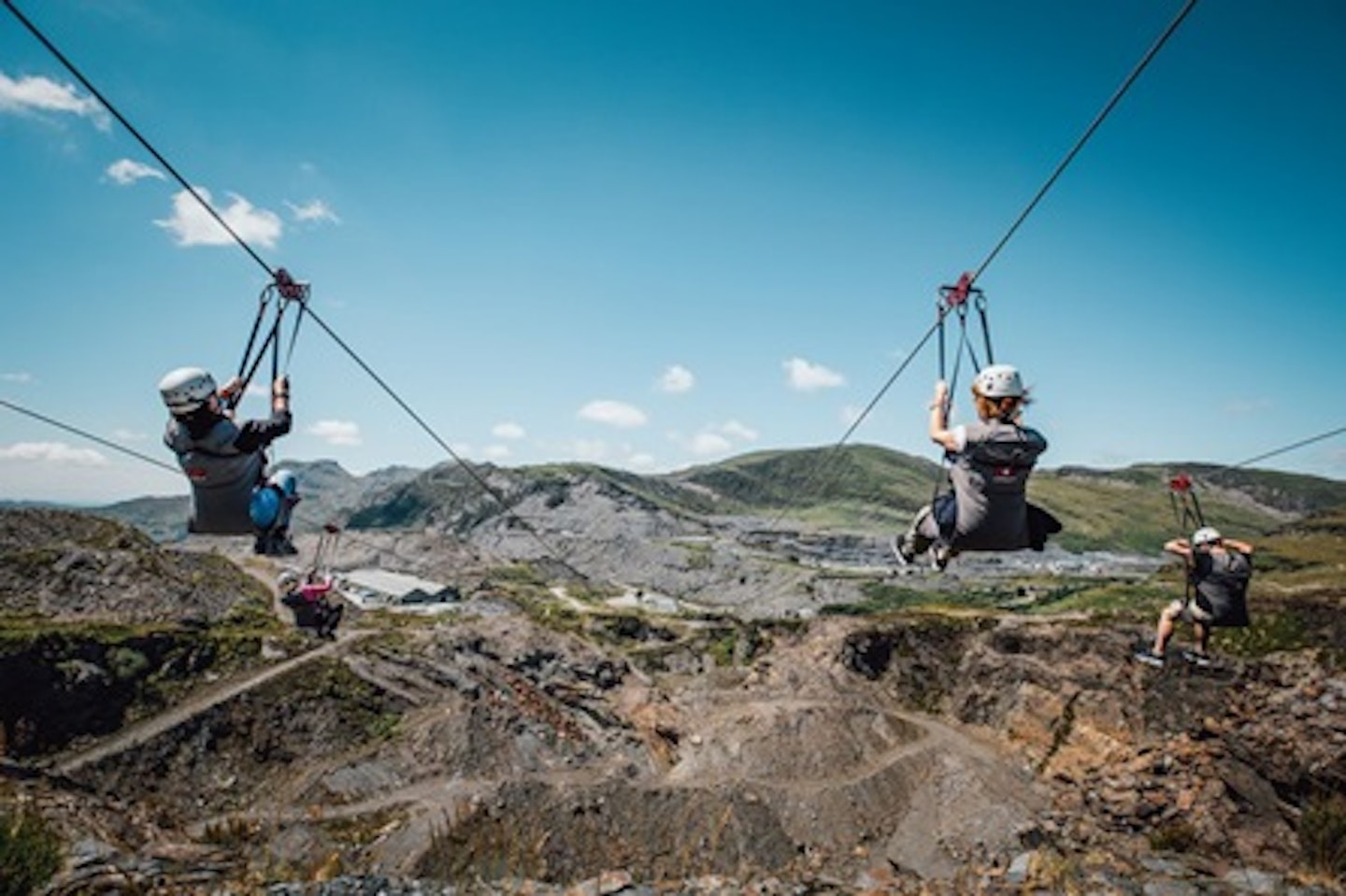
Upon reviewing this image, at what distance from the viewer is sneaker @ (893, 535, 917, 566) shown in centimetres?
834

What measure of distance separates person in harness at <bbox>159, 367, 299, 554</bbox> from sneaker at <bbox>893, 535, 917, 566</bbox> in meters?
6.92

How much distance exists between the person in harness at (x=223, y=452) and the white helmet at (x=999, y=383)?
7.03 metres

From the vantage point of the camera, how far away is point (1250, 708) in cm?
2558

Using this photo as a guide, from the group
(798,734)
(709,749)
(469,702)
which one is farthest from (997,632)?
(469,702)

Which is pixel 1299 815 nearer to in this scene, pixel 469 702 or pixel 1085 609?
pixel 469 702

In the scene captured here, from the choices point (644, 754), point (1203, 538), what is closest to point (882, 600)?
point (644, 754)

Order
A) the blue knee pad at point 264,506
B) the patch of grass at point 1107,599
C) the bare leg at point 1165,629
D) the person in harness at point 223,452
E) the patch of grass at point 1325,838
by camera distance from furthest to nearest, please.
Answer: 1. the patch of grass at point 1107,599
2. the patch of grass at point 1325,838
3. the bare leg at point 1165,629
4. the blue knee pad at point 264,506
5. the person in harness at point 223,452

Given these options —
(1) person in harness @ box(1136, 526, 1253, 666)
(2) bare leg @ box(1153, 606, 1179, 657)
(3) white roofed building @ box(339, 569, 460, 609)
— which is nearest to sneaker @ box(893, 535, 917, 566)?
(1) person in harness @ box(1136, 526, 1253, 666)

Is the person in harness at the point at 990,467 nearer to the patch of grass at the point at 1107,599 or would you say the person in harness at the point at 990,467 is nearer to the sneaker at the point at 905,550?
the sneaker at the point at 905,550

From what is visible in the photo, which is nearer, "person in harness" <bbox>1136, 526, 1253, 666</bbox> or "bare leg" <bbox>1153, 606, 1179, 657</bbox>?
"person in harness" <bbox>1136, 526, 1253, 666</bbox>

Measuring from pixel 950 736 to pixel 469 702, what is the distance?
23553 mm

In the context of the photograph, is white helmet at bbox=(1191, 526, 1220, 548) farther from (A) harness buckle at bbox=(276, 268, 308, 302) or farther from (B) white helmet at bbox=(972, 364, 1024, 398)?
(A) harness buckle at bbox=(276, 268, 308, 302)

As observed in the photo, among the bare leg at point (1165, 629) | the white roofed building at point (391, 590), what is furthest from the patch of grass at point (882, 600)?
the bare leg at point (1165, 629)

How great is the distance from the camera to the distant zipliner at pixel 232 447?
7332 mm
